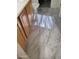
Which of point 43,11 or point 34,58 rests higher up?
point 43,11

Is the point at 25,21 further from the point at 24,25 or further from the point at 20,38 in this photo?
the point at 20,38

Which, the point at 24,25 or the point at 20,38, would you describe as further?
the point at 24,25

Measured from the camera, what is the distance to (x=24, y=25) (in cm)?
98

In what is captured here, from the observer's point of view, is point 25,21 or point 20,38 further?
Answer: point 25,21

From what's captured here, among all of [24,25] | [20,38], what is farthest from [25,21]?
[20,38]

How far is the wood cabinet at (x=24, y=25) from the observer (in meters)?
0.87

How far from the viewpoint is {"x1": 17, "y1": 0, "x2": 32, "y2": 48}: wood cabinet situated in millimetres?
868

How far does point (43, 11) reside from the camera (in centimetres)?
101
